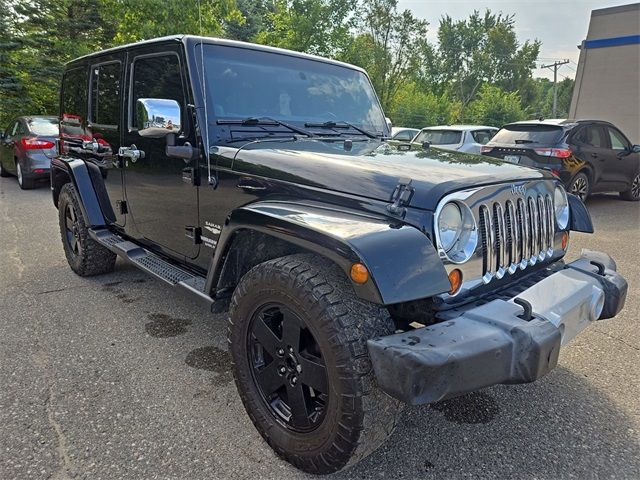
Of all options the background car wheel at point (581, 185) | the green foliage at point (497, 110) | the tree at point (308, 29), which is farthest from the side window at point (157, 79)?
the green foliage at point (497, 110)

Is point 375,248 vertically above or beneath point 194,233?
above

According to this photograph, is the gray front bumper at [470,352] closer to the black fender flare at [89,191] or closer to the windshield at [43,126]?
the black fender flare at [89,191]

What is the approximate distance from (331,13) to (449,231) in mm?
22155

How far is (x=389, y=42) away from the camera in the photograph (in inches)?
1314

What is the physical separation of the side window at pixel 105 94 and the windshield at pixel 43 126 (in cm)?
702

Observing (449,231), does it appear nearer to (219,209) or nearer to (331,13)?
(219,209)

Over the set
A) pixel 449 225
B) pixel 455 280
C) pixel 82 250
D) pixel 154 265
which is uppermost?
pixel 449 225

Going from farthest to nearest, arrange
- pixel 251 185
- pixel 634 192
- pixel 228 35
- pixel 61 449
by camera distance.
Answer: pixel 228 35 → pixel 634 192 → pixel 251 185 → pixel 61 449

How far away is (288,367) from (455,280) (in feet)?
2.73

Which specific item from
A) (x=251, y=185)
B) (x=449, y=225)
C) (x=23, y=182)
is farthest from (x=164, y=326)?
(x=23, y=182)

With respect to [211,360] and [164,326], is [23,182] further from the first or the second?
[211,360]

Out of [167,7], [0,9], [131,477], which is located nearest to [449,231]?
[131,477]

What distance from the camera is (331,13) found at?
21.7m

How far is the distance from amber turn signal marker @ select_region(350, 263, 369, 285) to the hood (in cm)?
42
